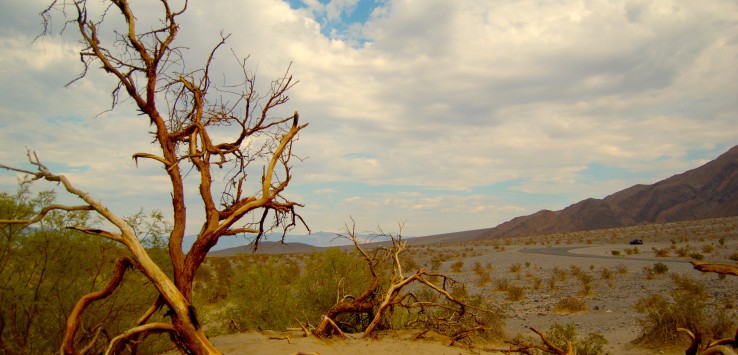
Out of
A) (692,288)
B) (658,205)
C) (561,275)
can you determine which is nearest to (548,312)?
(692,288)

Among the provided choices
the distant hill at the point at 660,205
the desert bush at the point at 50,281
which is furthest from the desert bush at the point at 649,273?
the distant hill at the point at 660,205

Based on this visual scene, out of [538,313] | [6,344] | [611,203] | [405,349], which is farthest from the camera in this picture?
[611,203]

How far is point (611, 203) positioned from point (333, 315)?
121764mm

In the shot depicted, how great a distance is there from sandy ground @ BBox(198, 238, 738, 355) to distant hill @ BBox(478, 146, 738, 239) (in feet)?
237

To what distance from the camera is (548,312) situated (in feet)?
50.4

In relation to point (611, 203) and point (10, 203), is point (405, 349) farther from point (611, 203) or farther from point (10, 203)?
point (611, 203)

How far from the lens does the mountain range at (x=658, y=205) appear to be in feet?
286

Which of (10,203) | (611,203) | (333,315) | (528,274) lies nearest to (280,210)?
(333,315)

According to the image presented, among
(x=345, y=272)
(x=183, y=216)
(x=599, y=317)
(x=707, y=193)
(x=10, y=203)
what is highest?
(x=707, y=193)

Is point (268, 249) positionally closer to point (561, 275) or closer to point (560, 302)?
point (560, 302)

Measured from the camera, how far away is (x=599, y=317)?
14.0m

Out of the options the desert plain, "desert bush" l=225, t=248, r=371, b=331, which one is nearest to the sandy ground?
the desert plain

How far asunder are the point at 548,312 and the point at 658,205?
335ft

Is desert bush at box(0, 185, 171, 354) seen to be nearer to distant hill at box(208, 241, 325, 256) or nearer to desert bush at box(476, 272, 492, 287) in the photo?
distant hill at box(208, 241, 325, 256)
